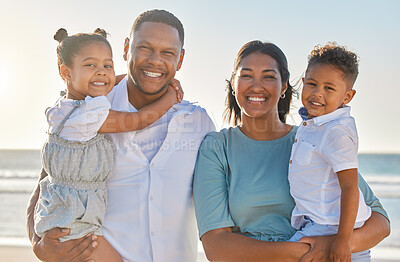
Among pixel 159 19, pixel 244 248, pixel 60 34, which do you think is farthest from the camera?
pixel 159 19

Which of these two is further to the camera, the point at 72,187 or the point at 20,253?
the point at 20,253

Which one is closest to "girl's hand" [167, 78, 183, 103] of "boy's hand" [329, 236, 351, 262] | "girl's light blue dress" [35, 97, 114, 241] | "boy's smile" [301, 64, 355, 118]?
"girl's light blue dress" [35, 97, 114, 241]

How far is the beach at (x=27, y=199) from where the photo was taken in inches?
191

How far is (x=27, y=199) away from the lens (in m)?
12.3

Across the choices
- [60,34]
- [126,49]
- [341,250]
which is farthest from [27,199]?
[341,250]

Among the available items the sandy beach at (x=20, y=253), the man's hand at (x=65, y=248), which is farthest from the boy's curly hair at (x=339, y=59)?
the sandy beach at (x=20, y=253)

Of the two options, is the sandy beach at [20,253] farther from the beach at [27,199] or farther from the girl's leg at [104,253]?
the girl's leg at [104,253]

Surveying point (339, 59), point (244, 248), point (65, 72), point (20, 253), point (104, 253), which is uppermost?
point (339, 59)

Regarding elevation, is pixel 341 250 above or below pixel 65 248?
above

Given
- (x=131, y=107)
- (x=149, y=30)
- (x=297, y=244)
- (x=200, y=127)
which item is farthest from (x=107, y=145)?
(x=297, y=244)

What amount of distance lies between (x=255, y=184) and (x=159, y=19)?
54.7 inches

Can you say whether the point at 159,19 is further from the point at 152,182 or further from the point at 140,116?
the point at 152,182

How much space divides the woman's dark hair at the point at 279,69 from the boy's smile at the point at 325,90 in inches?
16.8

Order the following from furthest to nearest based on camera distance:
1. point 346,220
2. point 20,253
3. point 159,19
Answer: point 20,253, point 159,19, point 346,220
